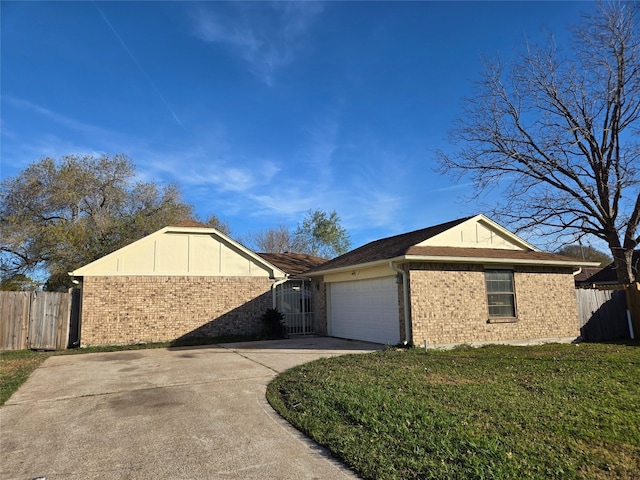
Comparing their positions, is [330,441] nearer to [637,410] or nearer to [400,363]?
[637,410]

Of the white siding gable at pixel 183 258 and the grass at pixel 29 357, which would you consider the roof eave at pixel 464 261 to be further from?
the grass at pixel 29 357

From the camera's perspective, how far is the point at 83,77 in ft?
36.2

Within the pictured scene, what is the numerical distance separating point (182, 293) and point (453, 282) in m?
9.92

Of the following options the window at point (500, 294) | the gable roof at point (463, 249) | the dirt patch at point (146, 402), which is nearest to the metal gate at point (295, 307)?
the gable roof at point (463, 249)

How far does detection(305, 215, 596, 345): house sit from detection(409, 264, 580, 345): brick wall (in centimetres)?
3

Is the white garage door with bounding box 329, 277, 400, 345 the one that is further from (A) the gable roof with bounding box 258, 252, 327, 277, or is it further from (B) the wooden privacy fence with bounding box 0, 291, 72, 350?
(B) the wooden privacy fence with bounding box 0, 291, 72, 350

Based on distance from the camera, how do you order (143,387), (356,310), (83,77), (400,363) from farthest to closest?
(356,310) → (83,77) → (400,363) → (143,387)

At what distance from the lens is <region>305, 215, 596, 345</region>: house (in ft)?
38.6

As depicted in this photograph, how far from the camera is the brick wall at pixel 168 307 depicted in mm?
14289

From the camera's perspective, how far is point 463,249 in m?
13.1

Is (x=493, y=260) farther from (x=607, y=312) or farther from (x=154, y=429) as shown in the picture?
(x=154, y=429)

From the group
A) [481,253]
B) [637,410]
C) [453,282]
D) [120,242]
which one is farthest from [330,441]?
[120,242]

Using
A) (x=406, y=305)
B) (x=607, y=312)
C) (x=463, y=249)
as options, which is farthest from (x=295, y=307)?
(x=607, y=312)

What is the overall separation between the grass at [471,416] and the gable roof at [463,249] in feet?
11.6
